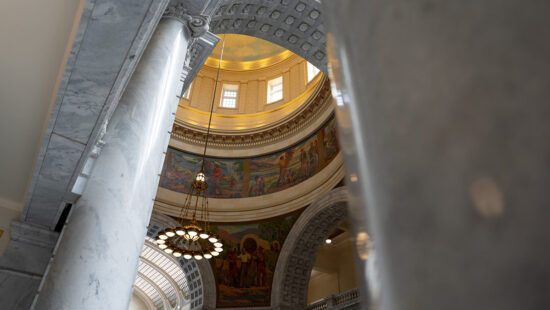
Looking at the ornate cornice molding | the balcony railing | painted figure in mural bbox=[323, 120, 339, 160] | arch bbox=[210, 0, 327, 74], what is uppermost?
the ornate cornice molding

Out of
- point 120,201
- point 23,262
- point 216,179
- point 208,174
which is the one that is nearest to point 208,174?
point 208,174

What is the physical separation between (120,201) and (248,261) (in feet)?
39.5

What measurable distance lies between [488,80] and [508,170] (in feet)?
0.19

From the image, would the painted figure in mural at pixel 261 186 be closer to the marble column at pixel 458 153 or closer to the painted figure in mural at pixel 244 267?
the painted figure in mural at pixel 244 267

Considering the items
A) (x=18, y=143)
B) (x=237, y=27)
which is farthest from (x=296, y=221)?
(x=18, y=143)

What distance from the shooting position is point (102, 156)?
3236mm

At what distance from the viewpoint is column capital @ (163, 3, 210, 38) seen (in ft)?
13.8

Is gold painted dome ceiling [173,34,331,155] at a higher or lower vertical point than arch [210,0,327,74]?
higher

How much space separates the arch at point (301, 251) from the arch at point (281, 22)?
5.88 m

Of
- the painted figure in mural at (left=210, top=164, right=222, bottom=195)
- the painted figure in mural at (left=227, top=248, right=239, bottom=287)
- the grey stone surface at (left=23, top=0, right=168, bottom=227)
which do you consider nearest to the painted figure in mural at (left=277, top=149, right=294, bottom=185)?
the painted figure in mural at (left=210, top=164, right=222, bottom=195)

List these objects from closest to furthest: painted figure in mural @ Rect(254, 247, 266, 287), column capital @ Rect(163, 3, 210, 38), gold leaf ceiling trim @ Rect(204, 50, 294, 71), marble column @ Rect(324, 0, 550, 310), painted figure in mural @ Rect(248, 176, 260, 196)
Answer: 1. marble column @ Rect(324, 0, 550, 310)
2. column capital @ Rect(163, 3, 210, 38)
3. painted figure in mural @ Rect(254, 247, 266, 287)
4. painted figure in mural @ Rect(248, 176, 260, 196)
5. gold leaf ceiling trim @ Rect(204, 50, 294, 71)

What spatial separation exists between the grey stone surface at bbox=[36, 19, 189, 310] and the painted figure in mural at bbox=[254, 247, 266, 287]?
11.2 m

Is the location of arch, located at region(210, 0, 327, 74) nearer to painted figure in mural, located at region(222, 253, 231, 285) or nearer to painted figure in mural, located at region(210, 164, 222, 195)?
painted figure in mural, located at region(210, 164, 222, 195)

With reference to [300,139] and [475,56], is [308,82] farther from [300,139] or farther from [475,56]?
[475,56]
